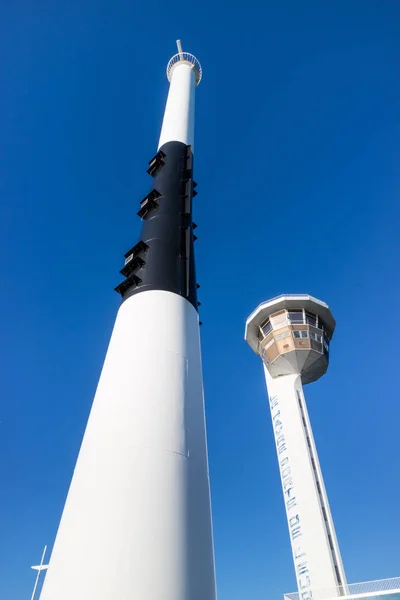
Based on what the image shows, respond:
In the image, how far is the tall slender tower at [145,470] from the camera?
5230mm

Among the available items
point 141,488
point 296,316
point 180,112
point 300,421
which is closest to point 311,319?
point 296,316

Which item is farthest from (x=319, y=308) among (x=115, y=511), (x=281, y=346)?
(x=115, y=511)

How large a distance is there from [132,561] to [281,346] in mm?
43155

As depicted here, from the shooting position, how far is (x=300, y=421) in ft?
137

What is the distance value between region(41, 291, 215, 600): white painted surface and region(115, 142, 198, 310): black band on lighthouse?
1.93 metres

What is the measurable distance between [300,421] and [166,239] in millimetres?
35520

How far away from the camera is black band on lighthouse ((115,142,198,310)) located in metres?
10.6

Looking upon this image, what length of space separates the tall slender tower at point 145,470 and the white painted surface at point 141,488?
15 mm

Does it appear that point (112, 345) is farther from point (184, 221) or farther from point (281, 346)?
point (281, 346)

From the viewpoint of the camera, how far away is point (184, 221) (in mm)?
13398

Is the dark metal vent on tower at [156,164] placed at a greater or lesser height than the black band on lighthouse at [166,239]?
greater

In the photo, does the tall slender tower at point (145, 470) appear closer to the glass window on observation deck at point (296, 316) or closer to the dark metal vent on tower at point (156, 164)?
the dark metal vent on tower at point (156, 164)

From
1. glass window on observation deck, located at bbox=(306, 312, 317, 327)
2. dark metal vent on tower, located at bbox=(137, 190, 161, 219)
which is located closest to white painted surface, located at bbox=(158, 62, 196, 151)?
dark metal vent on tower, located at bbox=(137, 190, 161, 219)

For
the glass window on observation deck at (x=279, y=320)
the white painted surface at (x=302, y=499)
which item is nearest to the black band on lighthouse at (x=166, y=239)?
the white painted surface at (x=302, y=499)
